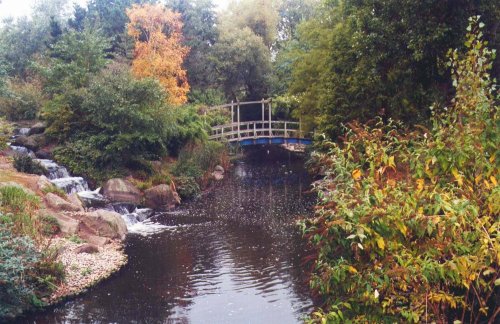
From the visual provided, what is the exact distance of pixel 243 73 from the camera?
110 ft

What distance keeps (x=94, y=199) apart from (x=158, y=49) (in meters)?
12.0

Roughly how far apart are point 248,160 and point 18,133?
1296cm

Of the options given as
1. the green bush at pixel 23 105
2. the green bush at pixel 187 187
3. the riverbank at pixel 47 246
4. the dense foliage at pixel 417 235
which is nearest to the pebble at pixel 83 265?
the riverbank at pixel 47 246

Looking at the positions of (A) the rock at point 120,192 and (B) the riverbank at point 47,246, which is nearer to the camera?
(B) the riverbank at point 47,246

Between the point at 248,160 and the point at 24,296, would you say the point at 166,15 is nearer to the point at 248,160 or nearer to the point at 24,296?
the point at 248,160

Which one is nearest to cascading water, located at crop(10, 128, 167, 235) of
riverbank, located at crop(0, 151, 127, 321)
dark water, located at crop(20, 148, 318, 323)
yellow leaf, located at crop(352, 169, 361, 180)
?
dark water, located at crop(20, 148, 318, 323)

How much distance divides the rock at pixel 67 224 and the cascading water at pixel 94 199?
2.02 m

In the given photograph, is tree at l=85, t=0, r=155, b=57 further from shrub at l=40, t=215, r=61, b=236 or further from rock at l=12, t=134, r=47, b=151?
shrub at l=40, t=215, r=61, b=236

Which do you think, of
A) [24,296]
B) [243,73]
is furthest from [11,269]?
[243,73]

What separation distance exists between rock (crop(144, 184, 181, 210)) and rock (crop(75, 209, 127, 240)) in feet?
11.8

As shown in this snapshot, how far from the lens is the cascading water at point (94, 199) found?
1645 centimetres

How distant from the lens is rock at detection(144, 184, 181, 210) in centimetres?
1902

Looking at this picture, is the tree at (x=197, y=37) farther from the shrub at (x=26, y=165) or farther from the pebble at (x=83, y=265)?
the pebble at (x=83, y=265)

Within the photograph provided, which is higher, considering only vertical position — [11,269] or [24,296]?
[11,269]
